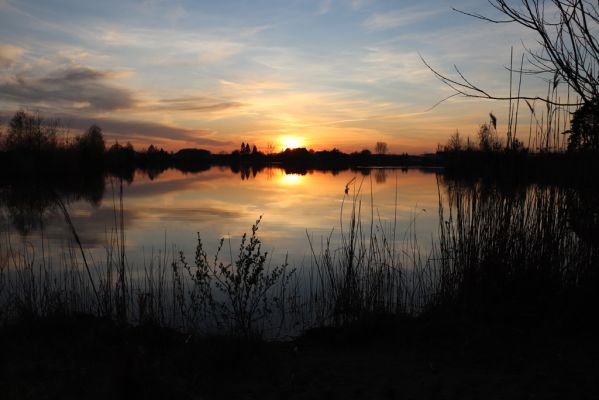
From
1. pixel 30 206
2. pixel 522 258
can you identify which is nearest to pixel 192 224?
pixel 30 206

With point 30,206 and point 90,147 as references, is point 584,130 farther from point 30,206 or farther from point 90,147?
point 90,147

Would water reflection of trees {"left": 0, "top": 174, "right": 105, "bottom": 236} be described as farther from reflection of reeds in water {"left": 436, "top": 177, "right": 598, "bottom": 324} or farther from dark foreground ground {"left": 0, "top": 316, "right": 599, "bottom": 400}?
reflection of reeds in water {"left": 436, "top": 177, "right": 598, "bottom": 324}

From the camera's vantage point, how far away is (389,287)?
18.7ft

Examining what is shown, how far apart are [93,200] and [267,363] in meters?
23.7

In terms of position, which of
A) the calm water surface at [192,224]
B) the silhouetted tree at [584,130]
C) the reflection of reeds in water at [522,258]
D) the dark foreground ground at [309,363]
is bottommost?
the calm water surface at [192,224]

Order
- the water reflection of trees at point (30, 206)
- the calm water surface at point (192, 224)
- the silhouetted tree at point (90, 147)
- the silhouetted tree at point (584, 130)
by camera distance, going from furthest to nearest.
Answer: the silhouetted tree at point (90, 147) → the water reflection of trees at point (30, 206) → the calm water surface at point (192, 224) → the silhouetted tree at point (584, 130)

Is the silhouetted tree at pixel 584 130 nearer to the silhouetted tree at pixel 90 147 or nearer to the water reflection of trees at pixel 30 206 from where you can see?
the water reflection of trees at pixel 30 206

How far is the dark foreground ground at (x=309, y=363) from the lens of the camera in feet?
10.1

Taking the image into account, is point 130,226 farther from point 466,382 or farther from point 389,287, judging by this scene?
point 466,382

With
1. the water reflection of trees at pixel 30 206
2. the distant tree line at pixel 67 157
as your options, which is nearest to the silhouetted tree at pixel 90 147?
the distant tree line at pixel 67 157

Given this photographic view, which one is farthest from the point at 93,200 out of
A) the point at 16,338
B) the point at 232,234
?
the point at 16,338

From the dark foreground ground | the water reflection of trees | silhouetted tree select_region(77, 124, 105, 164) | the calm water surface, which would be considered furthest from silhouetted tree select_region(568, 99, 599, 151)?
silhouetted tree select_region(77, 124, 105, 164)

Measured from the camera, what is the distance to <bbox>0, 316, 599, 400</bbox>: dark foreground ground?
121 inches

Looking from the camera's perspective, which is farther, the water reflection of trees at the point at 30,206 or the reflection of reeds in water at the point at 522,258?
the water reflection of trees at the point at 30,206
